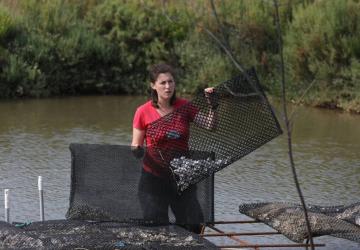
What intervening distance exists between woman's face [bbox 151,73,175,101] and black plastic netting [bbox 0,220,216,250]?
981 mm

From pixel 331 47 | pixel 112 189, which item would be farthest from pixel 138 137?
pixel 331 47

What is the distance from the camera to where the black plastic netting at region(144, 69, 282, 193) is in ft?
22.2

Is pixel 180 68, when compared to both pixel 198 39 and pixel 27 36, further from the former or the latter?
pixel 27 36

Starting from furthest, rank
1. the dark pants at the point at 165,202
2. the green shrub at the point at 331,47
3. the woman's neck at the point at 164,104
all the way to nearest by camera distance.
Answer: the green shrub at the point at 331,47
the woman's neck at the point at 164,104
the dark pants at the point at 165,202

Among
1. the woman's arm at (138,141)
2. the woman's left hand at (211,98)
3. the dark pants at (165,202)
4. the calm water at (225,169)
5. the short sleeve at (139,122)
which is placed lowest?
the calm water at (225,169)

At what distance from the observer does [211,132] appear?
22.9ft

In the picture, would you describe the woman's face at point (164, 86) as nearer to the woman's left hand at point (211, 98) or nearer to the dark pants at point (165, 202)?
the woman's left hand at point (211, 98)

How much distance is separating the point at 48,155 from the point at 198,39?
8530 mm

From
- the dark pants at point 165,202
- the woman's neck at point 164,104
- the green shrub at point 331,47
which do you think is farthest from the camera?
the green shrub at point 331,47

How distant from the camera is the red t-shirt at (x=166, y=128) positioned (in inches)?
265

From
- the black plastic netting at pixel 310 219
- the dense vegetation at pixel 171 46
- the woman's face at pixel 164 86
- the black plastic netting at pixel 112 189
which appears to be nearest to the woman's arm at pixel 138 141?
the black plastic netting at pixel 112 189

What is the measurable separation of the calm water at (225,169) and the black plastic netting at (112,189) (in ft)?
4.37

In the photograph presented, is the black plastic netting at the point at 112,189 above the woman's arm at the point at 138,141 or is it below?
below

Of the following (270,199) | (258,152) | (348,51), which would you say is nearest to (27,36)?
(348,51)
